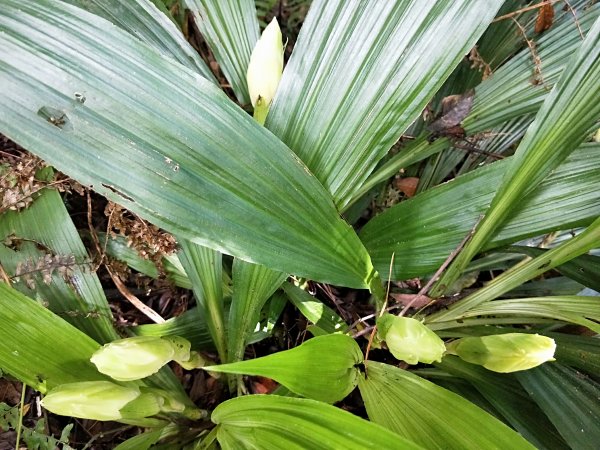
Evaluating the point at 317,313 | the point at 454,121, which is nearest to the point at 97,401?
the point at 317,313

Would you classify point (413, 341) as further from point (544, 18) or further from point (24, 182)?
point (544, 18)

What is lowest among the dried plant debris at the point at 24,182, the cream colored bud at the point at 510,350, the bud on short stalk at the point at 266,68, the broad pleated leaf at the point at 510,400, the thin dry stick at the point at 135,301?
the broad pleated leaf at the point at 510,400

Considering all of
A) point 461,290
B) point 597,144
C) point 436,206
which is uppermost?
point 597,144

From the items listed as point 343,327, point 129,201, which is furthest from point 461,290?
point 129,201

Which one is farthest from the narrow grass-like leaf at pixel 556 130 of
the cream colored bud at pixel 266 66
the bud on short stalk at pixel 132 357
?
the bud on short stalk at pixel 132 357

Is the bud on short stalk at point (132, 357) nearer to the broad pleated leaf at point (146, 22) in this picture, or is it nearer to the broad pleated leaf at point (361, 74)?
the broad pleated leaf at point (361, 74)

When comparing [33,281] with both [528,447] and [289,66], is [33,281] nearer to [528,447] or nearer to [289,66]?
[289,66]
